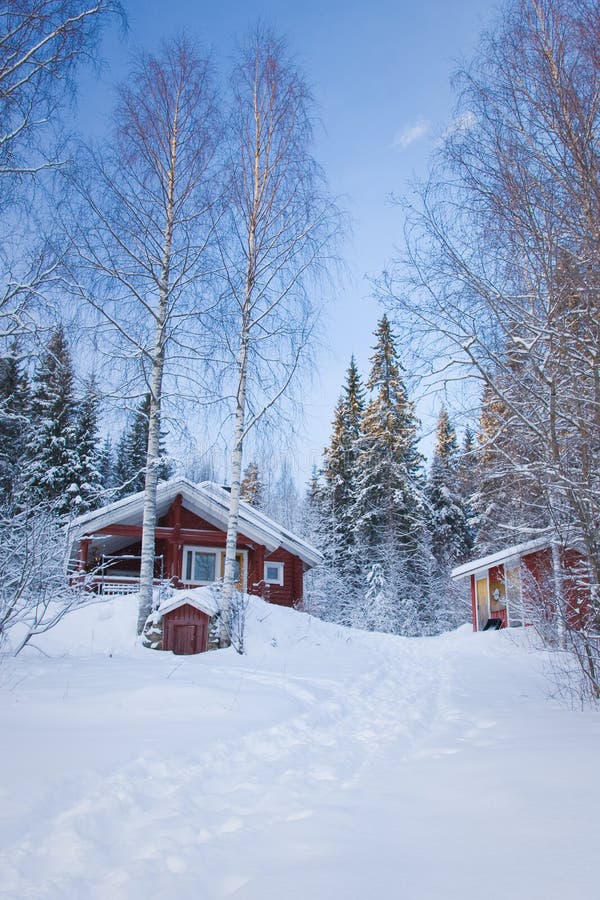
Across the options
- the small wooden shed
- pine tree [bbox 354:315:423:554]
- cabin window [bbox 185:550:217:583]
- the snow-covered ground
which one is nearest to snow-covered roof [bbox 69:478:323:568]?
cabin window [bbox 185:550:217:583]

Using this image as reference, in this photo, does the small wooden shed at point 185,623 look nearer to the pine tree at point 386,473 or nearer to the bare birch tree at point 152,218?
the bare birch tree at point 152,218

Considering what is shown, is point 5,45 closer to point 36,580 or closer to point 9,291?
point 9,291

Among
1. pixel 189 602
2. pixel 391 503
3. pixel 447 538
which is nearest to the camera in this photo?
pixel 189 602

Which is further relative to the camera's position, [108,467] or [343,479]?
[108,467]

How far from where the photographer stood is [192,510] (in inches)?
834

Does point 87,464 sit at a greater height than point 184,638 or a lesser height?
greater

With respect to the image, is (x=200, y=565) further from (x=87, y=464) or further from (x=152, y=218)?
(x=152, y=218)

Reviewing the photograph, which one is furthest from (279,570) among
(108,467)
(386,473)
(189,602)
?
(108,467)

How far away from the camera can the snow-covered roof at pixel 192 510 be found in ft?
59.0

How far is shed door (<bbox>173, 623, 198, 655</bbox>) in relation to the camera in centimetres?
1063

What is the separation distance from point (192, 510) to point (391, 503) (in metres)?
12.0

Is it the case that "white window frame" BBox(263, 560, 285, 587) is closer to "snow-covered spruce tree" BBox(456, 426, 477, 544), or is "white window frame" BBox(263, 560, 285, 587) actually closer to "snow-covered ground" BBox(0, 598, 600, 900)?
"snow-covered spruce tree" BBox(456, 426, 477, 544)

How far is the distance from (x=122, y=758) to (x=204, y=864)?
4.58ft

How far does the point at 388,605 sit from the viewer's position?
28250mm
